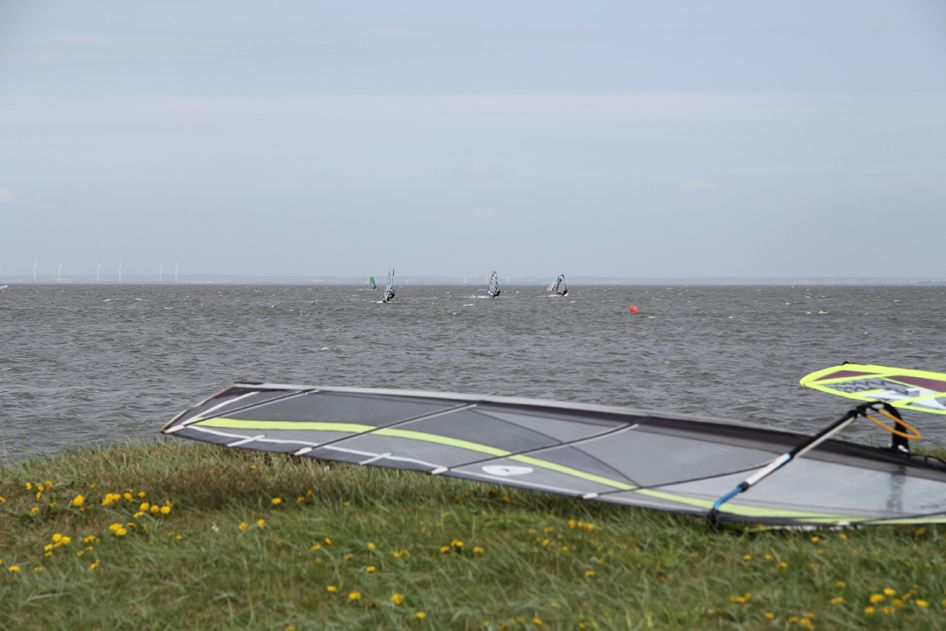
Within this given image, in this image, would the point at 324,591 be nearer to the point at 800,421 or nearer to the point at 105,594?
the point at 105,594

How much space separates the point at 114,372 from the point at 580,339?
22.9 metres

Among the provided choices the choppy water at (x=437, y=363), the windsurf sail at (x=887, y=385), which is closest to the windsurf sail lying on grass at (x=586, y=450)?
the windsurf sail at (x=887, y=385)

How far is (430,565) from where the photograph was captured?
14.9 ft

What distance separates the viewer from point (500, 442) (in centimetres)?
595

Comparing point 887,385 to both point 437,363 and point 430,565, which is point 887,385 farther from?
point 437,363

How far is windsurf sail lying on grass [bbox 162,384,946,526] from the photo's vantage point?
17.2 feet

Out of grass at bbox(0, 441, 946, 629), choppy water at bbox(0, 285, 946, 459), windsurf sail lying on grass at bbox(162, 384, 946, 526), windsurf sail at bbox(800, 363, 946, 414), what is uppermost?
windsurf sail at bbox(800, 363, 946, 414)

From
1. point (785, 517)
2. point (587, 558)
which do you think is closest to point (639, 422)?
point (785, 517)

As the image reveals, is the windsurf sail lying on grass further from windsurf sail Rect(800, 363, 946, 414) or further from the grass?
windsurf sail Rect(800, 363, 946, 414)

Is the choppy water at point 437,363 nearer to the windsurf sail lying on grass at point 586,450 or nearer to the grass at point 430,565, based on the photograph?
the windsurf sail lying on grass at point 586,450

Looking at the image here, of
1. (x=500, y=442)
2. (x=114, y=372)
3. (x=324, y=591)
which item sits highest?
(x=500, y=442)

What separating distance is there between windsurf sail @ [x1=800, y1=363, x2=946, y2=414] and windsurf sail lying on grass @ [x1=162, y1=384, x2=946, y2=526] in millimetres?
375

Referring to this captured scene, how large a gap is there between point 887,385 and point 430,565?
3879 mm

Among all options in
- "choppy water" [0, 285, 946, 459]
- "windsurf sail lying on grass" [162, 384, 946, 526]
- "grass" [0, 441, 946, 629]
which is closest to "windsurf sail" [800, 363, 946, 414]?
"windsurf sail lying on grass" [162, 384, 946, 526]
